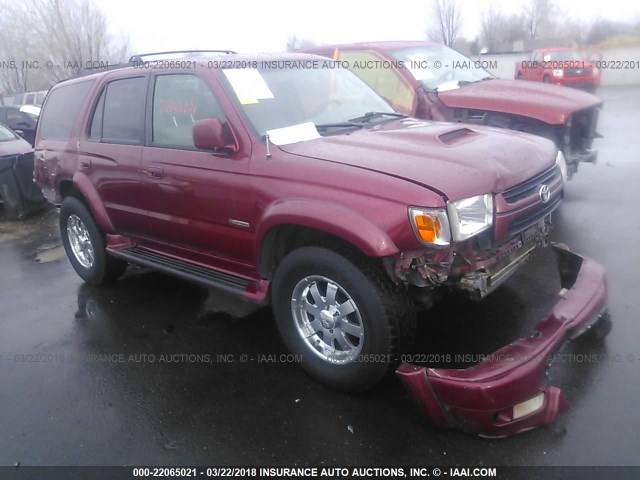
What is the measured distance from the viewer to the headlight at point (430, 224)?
105 inches

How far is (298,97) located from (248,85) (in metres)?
0.38

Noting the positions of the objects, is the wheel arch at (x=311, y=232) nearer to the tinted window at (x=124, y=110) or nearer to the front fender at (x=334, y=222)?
the front fender at (x=334, y=222)

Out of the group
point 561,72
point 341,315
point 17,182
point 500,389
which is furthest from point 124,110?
point 561,72

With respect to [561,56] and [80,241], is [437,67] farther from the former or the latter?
[561,56]

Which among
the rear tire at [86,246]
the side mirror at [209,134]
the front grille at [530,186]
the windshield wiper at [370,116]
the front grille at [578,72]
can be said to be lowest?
the front grille at [578,72]

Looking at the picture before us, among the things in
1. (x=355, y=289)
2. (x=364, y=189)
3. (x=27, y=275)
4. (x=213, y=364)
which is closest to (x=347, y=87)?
(x=364, y=189)

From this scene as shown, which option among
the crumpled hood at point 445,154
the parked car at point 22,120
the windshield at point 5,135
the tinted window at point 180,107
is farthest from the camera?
the parked car at point 22,120

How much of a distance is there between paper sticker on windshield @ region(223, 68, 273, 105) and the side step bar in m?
1.20

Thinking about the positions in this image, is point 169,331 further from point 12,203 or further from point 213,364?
point 12,203

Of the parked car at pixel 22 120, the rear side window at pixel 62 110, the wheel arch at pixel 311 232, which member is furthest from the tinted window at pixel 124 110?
Result: the parked car at pixel 22 120

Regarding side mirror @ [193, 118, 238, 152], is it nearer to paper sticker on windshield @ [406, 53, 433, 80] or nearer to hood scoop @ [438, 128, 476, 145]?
hood scoop @ [438, 128, 476, 145]

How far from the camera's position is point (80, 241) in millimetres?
5273

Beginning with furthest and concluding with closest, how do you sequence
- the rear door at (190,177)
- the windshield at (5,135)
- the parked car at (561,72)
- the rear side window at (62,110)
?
1. the parked car at (561,72)
2. the windshield at (5,135)
3. the rear side window at (62,110)
4. the rear door at (190,177)

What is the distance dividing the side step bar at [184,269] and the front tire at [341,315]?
41cm
